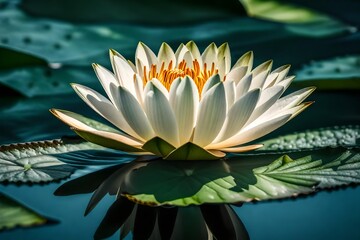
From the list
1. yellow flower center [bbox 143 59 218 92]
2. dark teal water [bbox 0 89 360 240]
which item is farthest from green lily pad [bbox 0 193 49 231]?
yellow flower center [bbox 143 59 218 92]

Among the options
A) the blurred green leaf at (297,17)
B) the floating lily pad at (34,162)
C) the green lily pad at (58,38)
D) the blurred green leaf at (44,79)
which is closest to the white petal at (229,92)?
the floating lily pad at (34,162)

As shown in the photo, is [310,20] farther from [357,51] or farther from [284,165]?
[284,165]

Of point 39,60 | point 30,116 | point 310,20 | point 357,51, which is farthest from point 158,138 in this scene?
point 310,20

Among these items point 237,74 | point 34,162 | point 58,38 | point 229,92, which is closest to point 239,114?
point 229,92

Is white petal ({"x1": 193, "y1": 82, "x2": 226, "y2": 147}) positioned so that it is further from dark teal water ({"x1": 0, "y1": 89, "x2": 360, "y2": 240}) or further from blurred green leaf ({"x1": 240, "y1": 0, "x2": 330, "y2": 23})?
blurred green leaf ({"x1": 240, "y1": 0, "x2": 330, "y2": 23})

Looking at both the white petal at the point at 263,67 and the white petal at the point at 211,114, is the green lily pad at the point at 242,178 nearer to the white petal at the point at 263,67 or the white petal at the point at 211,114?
the white petal at the point at 211,114

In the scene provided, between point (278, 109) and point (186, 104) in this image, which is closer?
point (186, 104)
